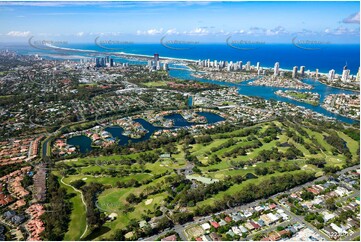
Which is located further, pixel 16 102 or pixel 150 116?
pixel 16 102

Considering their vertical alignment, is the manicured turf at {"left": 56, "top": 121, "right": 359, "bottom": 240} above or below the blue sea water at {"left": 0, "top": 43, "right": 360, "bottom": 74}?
below

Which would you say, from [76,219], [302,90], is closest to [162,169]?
[76,219]

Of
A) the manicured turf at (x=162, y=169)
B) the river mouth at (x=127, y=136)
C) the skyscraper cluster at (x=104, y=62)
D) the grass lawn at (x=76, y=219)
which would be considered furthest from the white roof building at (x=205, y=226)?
the skyscraper cluster at (x=104, y=62)

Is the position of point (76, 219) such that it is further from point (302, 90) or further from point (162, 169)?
point (302, 90)

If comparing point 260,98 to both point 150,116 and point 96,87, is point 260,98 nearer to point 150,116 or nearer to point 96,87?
point 150,116

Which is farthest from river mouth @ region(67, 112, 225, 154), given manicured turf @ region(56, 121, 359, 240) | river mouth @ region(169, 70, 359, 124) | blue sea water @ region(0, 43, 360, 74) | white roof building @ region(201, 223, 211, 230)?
blue sea water @ region(0, 43, 360, 74)

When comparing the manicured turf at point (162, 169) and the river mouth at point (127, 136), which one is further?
the river mouth at point (127, 136)

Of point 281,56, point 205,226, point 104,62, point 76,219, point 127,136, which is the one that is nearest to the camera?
point 205,226

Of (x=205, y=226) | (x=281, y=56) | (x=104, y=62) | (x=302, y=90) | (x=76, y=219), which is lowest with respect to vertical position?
(x=76, y=219)

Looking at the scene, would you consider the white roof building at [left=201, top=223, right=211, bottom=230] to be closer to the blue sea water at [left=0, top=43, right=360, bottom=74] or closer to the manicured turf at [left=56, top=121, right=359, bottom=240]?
the manicured turf at [left=56, top=121, right=359, bottom=240]

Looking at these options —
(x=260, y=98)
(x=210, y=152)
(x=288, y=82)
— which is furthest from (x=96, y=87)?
(x=288, y=82)

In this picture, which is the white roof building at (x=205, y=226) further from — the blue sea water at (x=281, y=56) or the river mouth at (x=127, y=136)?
the blue sea water at (x=281, y=56)
